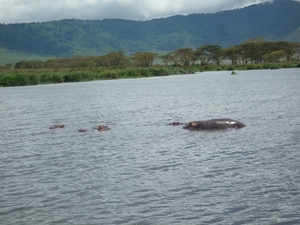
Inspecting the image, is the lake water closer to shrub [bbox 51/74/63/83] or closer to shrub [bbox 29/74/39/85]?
shrub [bbox 29/74/39/85]

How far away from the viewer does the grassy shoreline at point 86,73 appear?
273 ft

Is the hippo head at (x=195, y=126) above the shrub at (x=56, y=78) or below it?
below

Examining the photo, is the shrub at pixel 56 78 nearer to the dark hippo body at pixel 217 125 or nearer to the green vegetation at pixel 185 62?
the green vegetation at pixel 185 62

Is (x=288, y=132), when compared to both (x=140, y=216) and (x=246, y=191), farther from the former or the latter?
(x=140, y=216)

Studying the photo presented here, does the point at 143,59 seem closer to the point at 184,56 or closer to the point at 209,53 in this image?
the point at 184,56

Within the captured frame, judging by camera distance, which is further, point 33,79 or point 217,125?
point 33,79

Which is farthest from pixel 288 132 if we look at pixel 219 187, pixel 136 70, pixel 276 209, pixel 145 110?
pixel 136 70

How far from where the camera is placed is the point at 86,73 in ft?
318

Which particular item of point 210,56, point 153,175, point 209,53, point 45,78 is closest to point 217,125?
point 153,175

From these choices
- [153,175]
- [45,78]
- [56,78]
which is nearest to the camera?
[153,175]

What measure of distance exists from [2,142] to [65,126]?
515 centimetres

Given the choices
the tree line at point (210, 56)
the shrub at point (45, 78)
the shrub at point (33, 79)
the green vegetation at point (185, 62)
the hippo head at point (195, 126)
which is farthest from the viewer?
the tree line at point (210, 56)

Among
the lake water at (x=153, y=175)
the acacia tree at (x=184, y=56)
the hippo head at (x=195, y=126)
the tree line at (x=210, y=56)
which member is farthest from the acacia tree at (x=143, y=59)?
the hippo head at (x=195, y=126)

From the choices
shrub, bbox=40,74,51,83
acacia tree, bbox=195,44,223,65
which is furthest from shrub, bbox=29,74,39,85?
acacia tree, bbox=195,44,223,65
